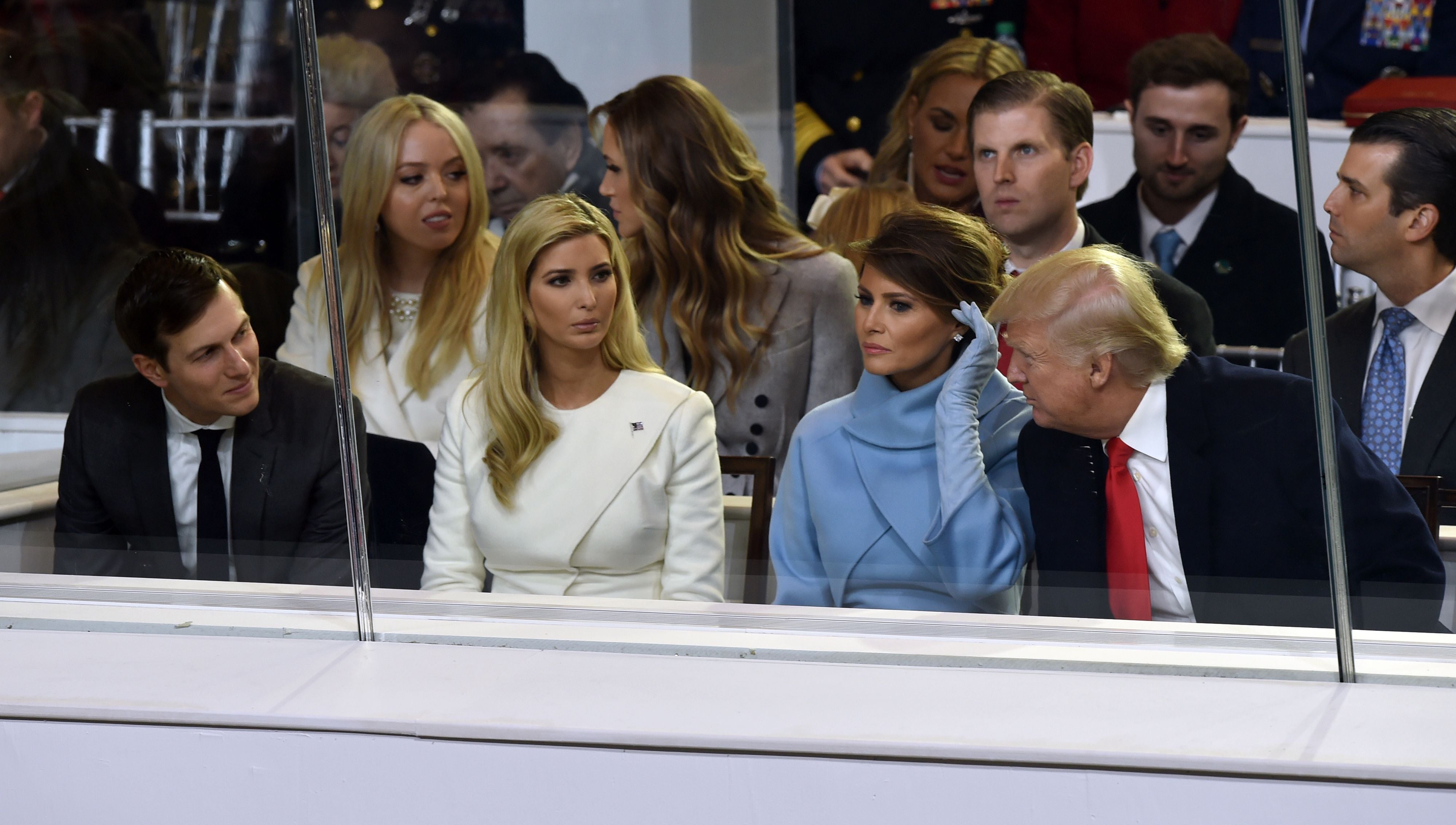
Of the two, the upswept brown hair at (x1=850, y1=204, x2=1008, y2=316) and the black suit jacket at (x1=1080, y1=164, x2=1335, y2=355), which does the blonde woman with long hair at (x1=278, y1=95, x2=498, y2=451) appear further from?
the black suit jacket at (x1=1080, y1=164, x2=1335, y2=355)

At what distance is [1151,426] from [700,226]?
24.4 inches

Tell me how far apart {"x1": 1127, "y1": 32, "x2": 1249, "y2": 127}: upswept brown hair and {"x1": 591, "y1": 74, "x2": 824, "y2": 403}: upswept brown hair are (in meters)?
0.43

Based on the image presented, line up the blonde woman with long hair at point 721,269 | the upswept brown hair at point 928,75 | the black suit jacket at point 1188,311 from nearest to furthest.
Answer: the black suit jacket at point 1188,311, the upswept brown hair at point 928,75, the blonde woman with long hair at point 721,269

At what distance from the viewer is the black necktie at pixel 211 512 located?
1646 millimetres

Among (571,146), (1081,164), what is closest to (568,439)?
(571,146)

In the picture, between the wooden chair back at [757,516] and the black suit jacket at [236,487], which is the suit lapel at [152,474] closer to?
the black suit jacket at [236,487]

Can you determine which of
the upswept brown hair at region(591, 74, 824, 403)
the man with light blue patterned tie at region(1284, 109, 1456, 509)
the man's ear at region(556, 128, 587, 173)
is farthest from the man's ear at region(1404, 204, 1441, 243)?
the man's ear at region(556, 128, 587, 173)

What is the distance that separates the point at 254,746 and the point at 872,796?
642 mm

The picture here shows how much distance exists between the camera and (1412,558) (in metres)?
1.33

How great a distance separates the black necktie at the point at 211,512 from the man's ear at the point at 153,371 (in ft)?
0.28

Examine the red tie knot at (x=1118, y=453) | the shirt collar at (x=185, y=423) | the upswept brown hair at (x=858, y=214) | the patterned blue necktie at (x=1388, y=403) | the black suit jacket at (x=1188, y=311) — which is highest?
the upswept brown hair at (x=858, y=214)

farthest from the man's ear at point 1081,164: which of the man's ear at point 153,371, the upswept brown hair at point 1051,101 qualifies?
the man's ear at point 153,371

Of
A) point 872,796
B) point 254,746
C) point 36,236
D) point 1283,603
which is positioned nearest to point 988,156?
point 1283,603

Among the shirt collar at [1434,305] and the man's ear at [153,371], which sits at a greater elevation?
the shirt collar at [1434,305]
